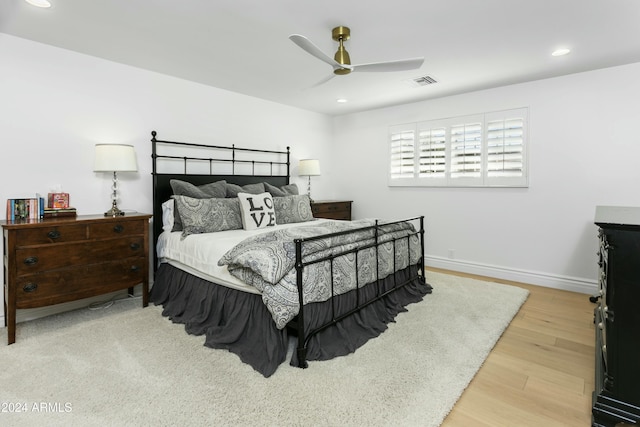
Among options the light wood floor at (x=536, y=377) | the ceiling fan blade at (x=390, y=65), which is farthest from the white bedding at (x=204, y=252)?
the ceiling fan blade at (x=390, y=65)

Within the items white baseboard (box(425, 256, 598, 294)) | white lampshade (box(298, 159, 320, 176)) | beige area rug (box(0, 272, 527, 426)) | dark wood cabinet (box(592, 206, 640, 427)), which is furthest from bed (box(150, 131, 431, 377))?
dark wood cabinet (box(592, 206, 640, 427))

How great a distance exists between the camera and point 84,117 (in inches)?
126

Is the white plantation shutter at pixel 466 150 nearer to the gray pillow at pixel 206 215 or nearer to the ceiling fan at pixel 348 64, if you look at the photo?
the ceiling fan at pixel 348 64

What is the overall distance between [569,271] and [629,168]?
124 cm

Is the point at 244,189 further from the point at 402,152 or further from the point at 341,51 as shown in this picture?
the point at 402,152

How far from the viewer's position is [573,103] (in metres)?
3.70

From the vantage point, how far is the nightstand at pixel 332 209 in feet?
16.6

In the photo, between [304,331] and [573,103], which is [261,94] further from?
[573,103]

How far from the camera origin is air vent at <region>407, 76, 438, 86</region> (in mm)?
3820

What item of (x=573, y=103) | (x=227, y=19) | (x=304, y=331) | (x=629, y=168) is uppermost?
(x=227, y=19)

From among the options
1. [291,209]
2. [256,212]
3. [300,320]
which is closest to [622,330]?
[300,320]

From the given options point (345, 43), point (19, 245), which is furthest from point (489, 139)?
point (19, 245)

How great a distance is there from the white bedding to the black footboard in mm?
371

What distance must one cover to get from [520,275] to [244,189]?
3600 mm
